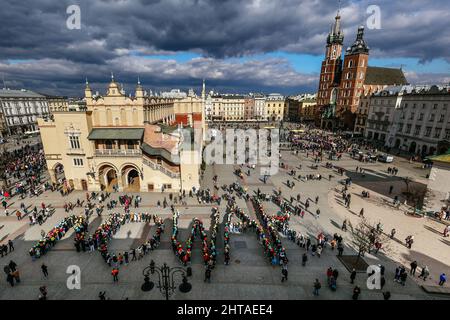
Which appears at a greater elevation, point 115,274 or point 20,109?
point 20,109

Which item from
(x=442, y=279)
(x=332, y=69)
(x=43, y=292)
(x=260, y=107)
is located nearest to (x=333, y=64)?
(x=332, y=69)

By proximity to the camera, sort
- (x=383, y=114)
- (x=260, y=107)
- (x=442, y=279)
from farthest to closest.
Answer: (x=260, y=107), (x=383, y=114), (x=442, y=279)

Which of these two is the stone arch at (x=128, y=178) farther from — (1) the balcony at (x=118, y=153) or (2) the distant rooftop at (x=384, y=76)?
(2) the distant rooftop at (x=384, y=76)

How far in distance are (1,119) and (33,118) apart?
13.0m

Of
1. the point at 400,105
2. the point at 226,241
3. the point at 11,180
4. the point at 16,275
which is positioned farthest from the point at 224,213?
the point at 400,105

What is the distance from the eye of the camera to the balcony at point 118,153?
3166cm

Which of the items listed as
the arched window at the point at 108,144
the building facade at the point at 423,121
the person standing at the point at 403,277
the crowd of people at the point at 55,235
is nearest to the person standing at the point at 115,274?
the crowd of people at the point at 55,235

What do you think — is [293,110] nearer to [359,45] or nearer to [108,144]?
[359,45]

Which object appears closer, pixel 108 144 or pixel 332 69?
pixel 108 144

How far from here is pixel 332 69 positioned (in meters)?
93.6

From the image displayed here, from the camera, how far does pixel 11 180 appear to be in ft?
120

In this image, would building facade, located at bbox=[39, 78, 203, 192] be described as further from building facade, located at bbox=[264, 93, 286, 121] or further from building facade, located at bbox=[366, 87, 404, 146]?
building facade, located at bbox=[264, 93, 286, 121]

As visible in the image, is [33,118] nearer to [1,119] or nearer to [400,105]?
[1,119]

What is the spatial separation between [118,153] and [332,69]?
8972 cm
